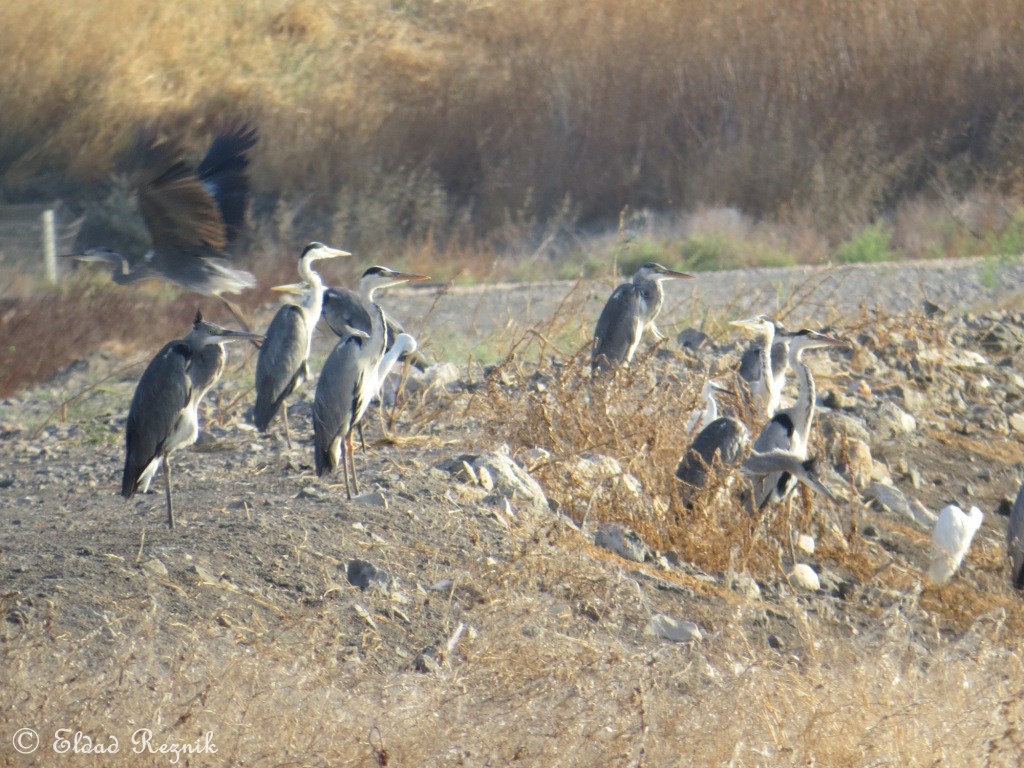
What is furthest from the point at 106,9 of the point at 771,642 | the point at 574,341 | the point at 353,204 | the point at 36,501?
the point at 771,642

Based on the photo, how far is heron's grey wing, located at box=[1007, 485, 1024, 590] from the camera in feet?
22.7

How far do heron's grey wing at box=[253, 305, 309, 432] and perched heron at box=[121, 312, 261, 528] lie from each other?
1069mm

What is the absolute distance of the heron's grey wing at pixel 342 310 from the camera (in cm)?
891

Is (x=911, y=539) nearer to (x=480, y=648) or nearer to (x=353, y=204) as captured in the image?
(x=480, y=648)

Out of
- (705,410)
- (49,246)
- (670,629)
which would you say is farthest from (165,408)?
(49,246)

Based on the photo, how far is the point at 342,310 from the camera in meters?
8.99

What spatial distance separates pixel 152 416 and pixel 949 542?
3957 mm

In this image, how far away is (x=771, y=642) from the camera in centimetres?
584

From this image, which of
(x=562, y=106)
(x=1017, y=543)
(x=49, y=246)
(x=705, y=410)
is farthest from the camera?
(x=562, y=106)

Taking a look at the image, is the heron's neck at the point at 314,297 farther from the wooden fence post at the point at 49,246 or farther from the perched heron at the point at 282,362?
the wooden fence post at the point at 49,246

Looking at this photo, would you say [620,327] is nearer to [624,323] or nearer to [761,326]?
[624,323]

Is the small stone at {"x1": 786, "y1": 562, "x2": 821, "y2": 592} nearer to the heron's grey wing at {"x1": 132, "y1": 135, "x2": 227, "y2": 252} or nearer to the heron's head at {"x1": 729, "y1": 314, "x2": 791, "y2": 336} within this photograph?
the heron's head at {"x1": 729, "y1": 314, "x2": 791, "y2": 336}

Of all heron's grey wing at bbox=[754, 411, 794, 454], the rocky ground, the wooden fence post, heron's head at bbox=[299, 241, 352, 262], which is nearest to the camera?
the rocky ground

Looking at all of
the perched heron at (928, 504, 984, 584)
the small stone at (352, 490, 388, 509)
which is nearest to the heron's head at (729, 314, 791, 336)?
the perched heron at (928, 504, 984, 584)
